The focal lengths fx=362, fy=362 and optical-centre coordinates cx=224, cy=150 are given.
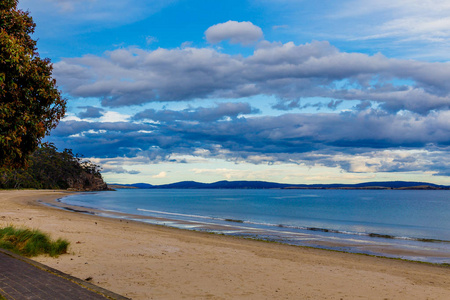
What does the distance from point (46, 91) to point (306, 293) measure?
960cm

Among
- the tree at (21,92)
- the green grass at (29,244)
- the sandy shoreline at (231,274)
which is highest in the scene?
the tree at (21,92)

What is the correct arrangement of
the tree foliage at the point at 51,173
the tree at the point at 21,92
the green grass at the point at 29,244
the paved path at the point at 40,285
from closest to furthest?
1. the paved path at the point at 40,285
2. the tree at the point at 21,92
3. the green grass at the point at 29,244
4. the tree foliage at the point at 51,173

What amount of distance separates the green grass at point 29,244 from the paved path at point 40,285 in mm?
2502

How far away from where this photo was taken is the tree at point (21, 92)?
958 centimetres

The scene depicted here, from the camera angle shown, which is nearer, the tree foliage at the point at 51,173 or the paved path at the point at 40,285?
the paved path at the point at 40,285

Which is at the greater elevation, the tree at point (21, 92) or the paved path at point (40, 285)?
the tree at point (21, 92)

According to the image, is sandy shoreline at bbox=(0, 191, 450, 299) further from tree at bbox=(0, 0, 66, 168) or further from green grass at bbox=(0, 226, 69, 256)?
tree at bbox=(0, 0, 66, 168)

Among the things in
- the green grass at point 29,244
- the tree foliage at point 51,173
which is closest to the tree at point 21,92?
the green grass at point 29,244

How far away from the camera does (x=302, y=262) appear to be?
15234mm

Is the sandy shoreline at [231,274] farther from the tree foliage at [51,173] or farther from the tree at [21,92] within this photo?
the tree foliage at [51,173]

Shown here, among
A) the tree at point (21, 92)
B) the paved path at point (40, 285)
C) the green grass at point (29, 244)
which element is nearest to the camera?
the paved path at point (40, 285)

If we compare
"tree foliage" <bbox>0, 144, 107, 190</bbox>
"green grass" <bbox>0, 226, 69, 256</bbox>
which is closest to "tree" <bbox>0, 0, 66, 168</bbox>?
"green grass" <bbox>0, 226, 69, 256</bbox>

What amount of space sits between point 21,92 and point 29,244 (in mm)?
5352

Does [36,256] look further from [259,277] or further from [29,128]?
[259,277]
